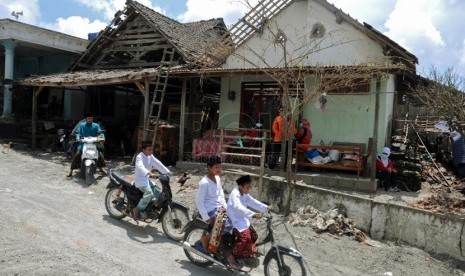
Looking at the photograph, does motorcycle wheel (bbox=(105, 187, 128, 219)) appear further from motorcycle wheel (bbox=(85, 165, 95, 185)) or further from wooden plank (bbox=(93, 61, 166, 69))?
wooden plank (bbox=(93, 61, 166, 69))

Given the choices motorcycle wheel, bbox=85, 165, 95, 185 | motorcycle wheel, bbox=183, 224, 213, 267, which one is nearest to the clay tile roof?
motorcycle wheel, bbox=85, 165, 95, 185

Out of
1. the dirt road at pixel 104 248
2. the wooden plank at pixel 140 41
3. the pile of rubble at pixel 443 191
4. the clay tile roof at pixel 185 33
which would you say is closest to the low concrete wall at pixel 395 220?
the dirt road at pixel 104 248

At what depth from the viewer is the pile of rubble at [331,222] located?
289 inches

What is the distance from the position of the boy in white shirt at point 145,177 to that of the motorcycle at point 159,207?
0.08m

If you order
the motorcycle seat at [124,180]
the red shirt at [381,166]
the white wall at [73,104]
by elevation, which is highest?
the white wall at [73,104]

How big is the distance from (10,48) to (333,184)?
13094 millimetres

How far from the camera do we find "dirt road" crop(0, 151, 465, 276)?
17.3 feet

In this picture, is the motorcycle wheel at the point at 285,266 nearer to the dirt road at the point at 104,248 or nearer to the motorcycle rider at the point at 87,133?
the dirt road at the point at 104,248

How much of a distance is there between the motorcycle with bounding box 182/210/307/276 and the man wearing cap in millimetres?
5590

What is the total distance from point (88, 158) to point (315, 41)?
8013 mm

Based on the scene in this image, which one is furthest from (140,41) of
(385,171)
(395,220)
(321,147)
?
(395,220)

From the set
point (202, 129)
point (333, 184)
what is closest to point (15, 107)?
point (202, 129)

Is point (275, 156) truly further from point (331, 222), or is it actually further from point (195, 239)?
point (195, 239)

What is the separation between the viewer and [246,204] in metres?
5.55
